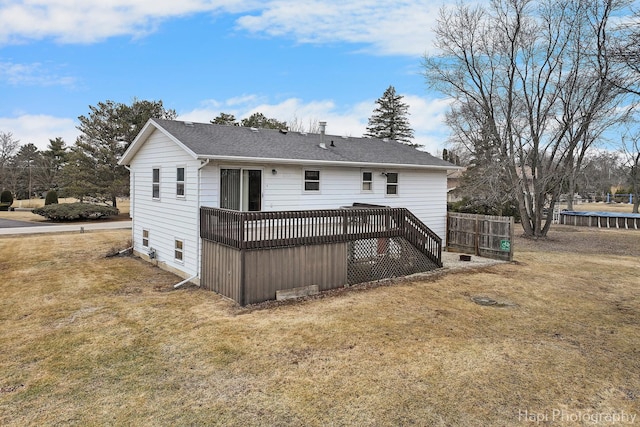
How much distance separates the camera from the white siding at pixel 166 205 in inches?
396

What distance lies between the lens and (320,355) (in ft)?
18.4

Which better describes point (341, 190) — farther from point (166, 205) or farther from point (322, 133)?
point (166, 205)

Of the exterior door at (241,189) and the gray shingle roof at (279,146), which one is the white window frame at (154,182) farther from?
the exterior door at (241,189)

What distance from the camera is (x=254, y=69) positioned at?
27047mm

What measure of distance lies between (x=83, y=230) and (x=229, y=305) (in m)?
16.9

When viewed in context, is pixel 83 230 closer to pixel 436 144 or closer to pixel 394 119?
pixel 394 119

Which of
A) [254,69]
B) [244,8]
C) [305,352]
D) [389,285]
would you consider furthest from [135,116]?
[305,352]

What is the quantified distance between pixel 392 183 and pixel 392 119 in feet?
103

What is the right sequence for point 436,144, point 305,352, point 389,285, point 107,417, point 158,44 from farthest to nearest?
point 436,144, point 158,44, point 389,285, point 305,352, point 107,417

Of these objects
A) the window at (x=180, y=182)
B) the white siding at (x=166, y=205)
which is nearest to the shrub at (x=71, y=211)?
the white siding at (x=166, y=205)

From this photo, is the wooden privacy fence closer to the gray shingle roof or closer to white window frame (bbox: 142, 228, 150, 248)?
the gray shingle roof

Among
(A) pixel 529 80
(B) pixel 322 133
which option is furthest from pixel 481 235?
(A) pixel 529 80

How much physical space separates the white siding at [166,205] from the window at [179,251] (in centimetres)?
12

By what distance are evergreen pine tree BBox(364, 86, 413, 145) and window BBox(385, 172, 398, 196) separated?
30252 mm
